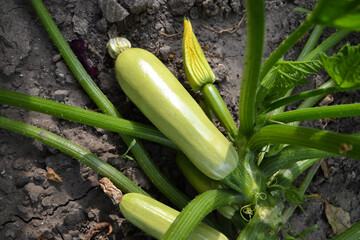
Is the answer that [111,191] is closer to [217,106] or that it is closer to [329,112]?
[217,106]

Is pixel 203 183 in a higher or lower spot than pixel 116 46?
lower

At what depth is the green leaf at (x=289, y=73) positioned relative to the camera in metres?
1.78

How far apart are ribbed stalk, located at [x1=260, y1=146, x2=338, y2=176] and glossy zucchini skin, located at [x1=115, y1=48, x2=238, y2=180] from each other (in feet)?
0.73

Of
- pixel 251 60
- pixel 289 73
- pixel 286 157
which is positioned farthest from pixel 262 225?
pixel 251 60

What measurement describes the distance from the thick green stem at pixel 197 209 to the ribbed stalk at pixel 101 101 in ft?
1.17

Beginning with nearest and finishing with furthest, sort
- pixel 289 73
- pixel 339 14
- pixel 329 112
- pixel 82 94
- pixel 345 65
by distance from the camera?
pixel 339 14
pixel 345 65
pixel 329 112
pixel 289 73
pixel 82 94

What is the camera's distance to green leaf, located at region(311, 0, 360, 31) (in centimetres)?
110

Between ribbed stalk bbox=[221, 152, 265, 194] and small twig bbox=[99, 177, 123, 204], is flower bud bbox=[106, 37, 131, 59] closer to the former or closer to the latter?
small twig bbox=[99, 177, 123, 204]

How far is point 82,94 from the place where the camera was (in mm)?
2223

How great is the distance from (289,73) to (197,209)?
779mm

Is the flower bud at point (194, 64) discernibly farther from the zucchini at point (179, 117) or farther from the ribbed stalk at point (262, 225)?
the ribbed stalk at point (262, 225)

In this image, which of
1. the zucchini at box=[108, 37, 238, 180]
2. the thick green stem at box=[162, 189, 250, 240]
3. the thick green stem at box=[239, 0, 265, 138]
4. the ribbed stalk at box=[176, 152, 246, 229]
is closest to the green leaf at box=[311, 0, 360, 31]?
the thick green stem at box=[239, 0, 265, 138]

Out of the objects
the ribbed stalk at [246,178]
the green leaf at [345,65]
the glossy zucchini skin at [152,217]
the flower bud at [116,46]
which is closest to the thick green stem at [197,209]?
the ribbed stalk at [246,178]

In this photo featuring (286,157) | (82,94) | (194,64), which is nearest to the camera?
(286,157)
